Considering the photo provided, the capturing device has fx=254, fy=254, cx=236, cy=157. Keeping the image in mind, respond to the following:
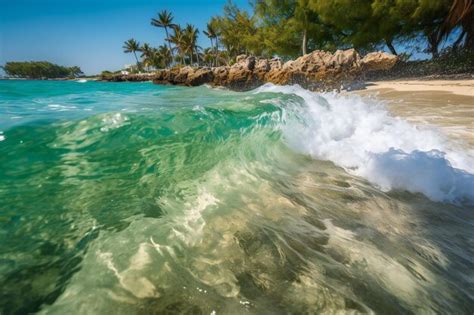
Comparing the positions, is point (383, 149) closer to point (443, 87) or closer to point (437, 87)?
point (443, 87)

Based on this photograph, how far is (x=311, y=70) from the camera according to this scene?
13344 millimetres

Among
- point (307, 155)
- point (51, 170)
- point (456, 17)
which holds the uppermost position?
point (456, 17)

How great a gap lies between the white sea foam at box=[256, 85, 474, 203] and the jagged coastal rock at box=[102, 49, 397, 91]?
26.1 ft

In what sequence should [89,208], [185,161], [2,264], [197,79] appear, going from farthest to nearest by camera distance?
1. [197,79]
2. [185,161]
3. [89,208]
4. [2,264]

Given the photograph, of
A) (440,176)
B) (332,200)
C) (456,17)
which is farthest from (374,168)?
(456,17)

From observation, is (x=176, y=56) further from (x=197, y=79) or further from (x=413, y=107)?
(x=413, y=107)

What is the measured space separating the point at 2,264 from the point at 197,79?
721 inches

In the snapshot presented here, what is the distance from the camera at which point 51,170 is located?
2188 millimetres

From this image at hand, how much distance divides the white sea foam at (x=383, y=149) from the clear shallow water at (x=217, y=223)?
0.03 metres

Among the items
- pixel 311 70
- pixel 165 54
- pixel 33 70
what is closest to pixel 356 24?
pixel 311 70

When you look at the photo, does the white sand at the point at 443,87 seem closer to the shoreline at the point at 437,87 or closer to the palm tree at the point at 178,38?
the shoreline at the point at 437,87

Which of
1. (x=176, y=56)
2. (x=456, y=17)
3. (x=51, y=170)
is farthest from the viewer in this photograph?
(x=176, y=56)

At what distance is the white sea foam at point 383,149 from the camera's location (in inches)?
101

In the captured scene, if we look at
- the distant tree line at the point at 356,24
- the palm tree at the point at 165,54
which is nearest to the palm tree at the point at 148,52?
the palm tree at the point at 165,54
